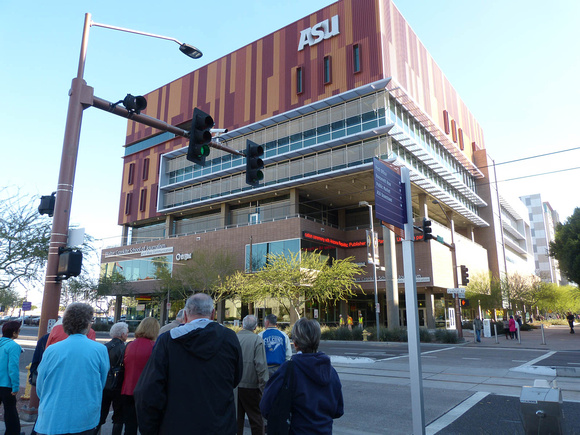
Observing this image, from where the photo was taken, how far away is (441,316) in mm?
46500

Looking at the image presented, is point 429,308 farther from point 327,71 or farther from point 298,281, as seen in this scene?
point 327,71

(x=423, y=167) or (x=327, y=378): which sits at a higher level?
(x=423, y=167)

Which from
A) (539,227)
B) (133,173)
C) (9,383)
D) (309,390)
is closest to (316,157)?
(133,173)

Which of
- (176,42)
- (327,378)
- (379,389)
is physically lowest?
(379,389)

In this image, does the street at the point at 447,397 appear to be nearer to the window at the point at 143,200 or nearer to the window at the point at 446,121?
the window at the point at 446,121

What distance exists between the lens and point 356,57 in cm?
3741

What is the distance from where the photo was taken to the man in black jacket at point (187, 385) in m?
2.84

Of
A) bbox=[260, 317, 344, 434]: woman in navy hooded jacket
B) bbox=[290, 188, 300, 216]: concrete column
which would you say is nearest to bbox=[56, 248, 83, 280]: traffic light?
bbox=[260, 317, 344, 434]: woman in navy hooded jacket

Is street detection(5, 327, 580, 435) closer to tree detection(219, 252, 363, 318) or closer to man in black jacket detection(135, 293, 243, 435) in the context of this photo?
man in black jacket detection(135, 293, 243, 435)

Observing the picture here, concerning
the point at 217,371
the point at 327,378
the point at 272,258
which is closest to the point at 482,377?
the point at 327,378

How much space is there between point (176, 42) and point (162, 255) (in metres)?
42.4

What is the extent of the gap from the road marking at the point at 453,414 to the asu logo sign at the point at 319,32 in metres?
37.0

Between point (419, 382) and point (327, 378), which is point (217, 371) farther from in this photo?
point (419, 382)

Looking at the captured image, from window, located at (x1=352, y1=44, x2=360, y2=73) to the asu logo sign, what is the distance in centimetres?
286
